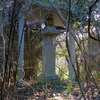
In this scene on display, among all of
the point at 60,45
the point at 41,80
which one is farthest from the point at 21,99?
the point at 60,45

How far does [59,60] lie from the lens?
806 centimetres

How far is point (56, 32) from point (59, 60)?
11.3ft

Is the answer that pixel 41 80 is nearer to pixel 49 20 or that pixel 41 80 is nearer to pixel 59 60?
pixel 49 20

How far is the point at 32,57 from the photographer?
5.90 m

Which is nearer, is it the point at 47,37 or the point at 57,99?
the point at 57,99

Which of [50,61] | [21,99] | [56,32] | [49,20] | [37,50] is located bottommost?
[21,99]

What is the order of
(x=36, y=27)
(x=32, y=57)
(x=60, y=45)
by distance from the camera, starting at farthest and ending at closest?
(x=60, y=45), (x=36, y=27), (x=32, y=57)

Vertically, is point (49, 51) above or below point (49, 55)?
above

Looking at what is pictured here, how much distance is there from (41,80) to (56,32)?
1.47 metres

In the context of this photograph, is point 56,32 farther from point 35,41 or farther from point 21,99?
point 21,99

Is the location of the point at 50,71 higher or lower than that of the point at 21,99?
higher

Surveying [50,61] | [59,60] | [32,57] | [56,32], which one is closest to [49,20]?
[56,32]

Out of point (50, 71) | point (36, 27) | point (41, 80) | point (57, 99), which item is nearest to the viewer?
point (57, 99)

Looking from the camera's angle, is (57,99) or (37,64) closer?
(57,99)
